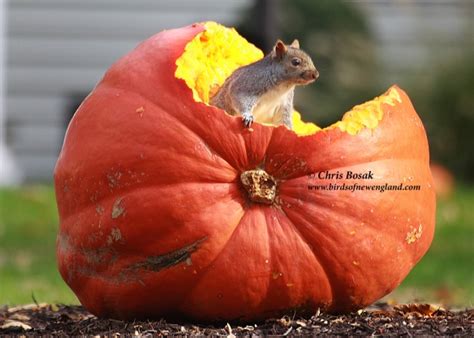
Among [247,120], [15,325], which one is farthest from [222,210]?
[15,325]

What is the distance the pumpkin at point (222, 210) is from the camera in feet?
10.5

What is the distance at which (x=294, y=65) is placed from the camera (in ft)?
11.6

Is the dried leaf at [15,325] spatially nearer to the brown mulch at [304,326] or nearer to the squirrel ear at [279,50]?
the brown mulch at [304,326]

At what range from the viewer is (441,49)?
12.8m

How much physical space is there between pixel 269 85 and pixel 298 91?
7.90m

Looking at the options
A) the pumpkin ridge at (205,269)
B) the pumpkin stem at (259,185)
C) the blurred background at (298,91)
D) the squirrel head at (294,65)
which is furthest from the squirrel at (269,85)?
the blurred background at (298,91)

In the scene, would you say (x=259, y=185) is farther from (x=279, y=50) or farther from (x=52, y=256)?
(x=52, y=256)

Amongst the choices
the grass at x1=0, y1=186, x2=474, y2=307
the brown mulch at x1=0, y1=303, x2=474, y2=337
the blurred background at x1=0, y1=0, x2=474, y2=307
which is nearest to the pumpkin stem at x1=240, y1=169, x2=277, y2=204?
the brown mulch at x1=0, y1=303, x2=474, y2=337

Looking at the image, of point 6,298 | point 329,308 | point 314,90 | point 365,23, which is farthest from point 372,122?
point 365,23

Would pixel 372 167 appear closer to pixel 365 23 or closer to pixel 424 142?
pixel 424 142

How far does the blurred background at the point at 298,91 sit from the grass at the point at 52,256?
0.01 m

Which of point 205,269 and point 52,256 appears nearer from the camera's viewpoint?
point 205,269

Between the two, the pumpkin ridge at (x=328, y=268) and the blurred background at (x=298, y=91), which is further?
the blurred background at (x=298, y=91)

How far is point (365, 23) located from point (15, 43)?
5.30 metres
